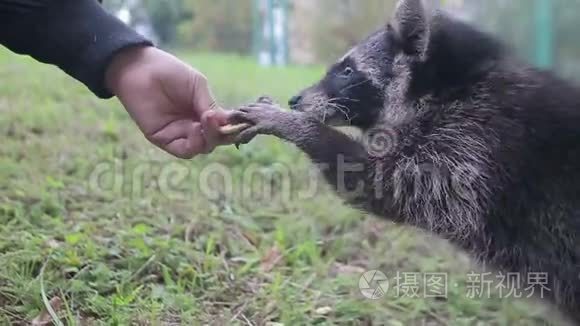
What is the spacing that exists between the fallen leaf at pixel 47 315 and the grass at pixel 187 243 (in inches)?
0.8

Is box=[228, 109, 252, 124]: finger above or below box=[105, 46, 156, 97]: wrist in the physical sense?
below

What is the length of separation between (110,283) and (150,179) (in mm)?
1463

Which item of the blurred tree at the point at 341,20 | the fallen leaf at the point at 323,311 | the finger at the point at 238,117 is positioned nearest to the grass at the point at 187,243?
the fallen leaf at the point at 323,311

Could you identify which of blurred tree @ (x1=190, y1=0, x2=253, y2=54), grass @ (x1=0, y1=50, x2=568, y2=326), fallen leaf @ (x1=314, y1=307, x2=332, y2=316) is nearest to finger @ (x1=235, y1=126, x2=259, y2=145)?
grass @ (x1=0, y1=50, x2=568, y2=326)

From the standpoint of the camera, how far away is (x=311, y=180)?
4836 millimetres

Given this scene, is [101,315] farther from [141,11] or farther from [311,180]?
[141,11]

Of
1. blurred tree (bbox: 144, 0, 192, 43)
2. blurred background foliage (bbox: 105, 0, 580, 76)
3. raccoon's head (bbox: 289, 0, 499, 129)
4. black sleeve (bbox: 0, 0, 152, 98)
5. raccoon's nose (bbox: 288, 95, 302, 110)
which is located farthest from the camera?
blurred tree (bbox: 144, 0, 192, 43)

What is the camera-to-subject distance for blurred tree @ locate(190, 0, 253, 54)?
13211 mm

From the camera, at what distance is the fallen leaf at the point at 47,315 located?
2.76 m

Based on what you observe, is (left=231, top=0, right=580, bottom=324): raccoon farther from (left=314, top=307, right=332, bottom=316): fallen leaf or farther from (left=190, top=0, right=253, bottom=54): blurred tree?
(left=190, top=0, right=253, bottom=54): blurred tree

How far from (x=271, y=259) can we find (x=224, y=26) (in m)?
11.5

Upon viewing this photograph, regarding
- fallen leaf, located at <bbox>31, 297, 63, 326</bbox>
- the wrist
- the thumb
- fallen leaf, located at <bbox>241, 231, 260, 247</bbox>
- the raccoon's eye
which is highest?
the raccoon's eye

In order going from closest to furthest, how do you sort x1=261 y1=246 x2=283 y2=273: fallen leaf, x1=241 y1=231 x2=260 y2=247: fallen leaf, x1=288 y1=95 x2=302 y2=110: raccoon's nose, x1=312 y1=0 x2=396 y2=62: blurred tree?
x1=288 y1=95 x2=302 y2=110: raccoon's nose, x1=261 y1=246 x2=283 y2=273: fallen leaf, x1=241 y1=231 x2=260 y2=247: fallen leaf, x1=312 y1=0 x2=396 y2=62: blurred tree

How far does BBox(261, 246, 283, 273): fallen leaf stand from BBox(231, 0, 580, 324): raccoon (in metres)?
0.74
